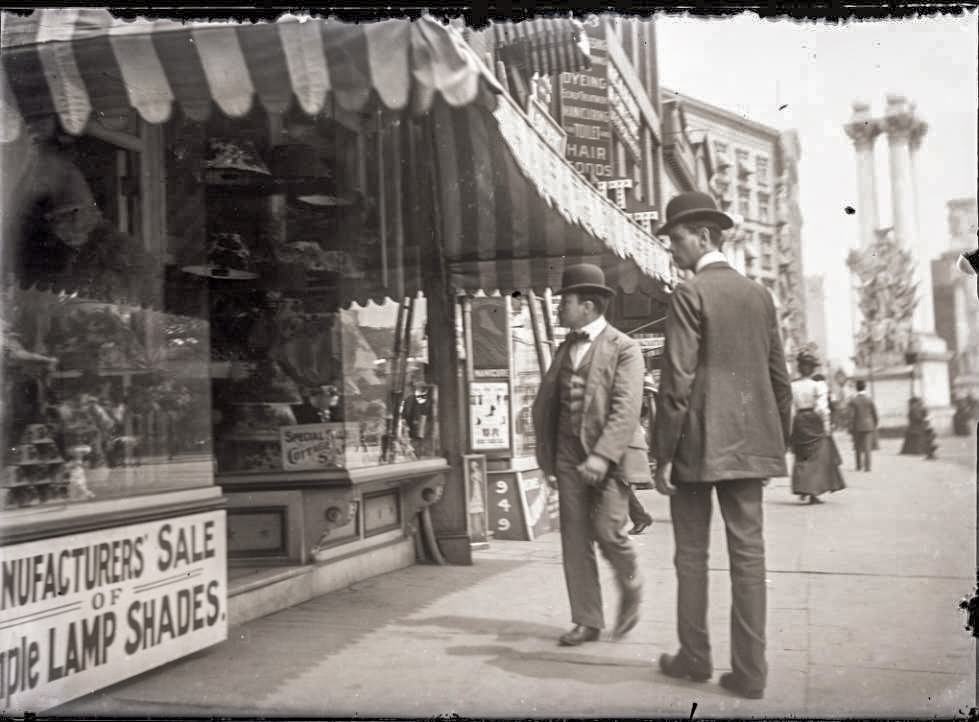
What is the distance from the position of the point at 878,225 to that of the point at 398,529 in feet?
12.4

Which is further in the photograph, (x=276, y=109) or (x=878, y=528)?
(x=878, y=528)

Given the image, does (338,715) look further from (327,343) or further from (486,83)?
(327,343)

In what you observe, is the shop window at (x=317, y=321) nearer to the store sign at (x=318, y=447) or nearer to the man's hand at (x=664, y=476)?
the store sign at (x=318, y=447)

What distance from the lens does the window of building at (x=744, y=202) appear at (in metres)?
5.04

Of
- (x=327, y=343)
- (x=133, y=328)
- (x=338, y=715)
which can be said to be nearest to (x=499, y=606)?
(x=338, y=715)

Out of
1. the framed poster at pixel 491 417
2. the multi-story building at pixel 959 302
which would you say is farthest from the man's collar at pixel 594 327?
the framed poster at pixel 491 417

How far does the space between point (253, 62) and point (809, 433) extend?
3112mm

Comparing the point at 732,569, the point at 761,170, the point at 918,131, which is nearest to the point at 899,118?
the point at 918,131

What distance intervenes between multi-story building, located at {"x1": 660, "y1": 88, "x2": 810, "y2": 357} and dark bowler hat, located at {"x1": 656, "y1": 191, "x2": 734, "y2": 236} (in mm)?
507

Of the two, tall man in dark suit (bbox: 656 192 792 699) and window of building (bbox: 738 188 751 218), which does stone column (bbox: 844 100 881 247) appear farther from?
tall man in dark suit (bbox: 656 192 792 699)

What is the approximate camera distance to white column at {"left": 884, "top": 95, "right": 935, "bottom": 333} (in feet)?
14.6

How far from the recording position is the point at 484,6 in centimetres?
432

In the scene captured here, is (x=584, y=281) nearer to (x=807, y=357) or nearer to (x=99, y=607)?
(x=807, y=357)

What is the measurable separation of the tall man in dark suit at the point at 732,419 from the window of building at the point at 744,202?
49.0 inches
